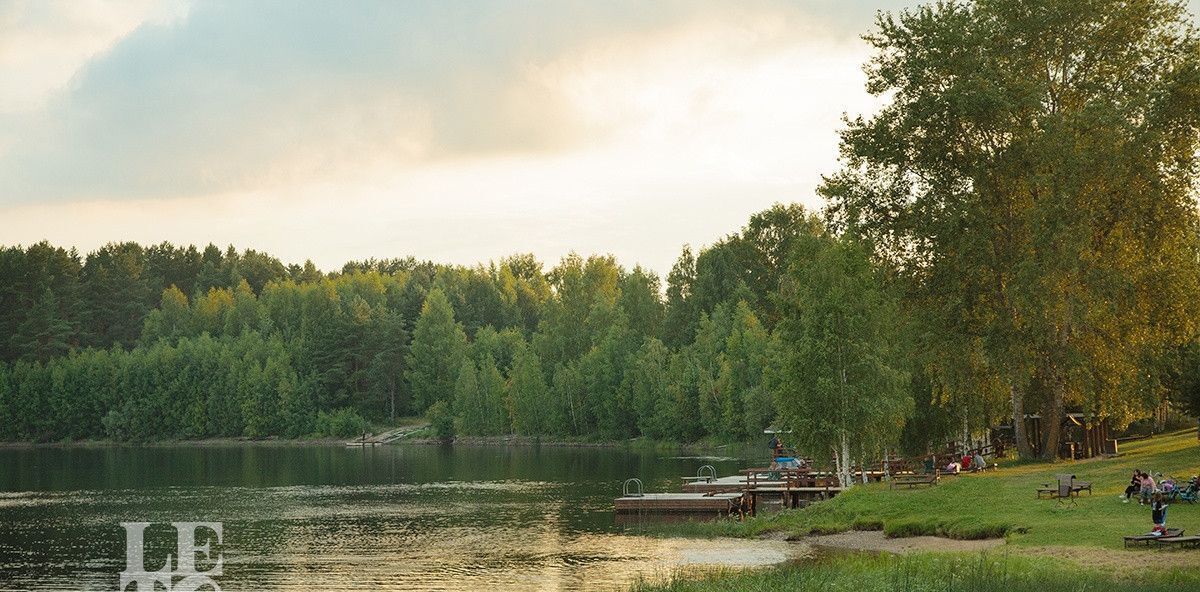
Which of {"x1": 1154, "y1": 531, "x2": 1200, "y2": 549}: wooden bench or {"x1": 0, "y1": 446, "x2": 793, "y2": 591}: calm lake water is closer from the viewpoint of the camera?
{"x1": 1154, "y1": 531, "x2": 1200, "y2": 549}: wooden bench

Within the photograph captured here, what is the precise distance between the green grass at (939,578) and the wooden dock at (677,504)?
72.1 ft

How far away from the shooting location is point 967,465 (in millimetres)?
61375

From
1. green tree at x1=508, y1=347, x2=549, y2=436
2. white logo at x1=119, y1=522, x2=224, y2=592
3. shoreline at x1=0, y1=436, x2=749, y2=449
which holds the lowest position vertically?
white logo at x1=119, y1=522, x2=224, y2=592

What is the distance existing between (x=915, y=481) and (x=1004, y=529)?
15.0 m

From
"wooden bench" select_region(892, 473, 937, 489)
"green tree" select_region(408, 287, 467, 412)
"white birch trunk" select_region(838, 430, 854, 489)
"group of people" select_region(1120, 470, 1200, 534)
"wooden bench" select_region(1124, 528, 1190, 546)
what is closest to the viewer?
"wooden bench" select_region(1124, 528, 1190, 546)

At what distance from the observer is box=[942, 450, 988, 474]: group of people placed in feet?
195

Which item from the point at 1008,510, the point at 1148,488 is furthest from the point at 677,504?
the point at 1148,488

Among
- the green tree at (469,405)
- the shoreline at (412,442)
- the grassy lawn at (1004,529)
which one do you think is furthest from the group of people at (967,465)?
the green tree at (469,405)

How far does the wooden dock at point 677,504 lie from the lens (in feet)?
196

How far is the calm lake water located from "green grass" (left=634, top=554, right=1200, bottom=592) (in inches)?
155

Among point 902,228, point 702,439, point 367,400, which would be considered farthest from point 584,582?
point 367,400

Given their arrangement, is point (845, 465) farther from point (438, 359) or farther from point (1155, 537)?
point (438, 359)

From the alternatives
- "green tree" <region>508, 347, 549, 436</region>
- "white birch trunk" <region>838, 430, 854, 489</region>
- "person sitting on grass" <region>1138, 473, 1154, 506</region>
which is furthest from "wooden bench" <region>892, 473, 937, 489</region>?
"green tree" <region>508, 347, 549, 436</region>

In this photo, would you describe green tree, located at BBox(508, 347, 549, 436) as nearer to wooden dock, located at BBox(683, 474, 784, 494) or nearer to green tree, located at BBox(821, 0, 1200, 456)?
wooden dock, located at BBox(683, 474, 784, 494)
